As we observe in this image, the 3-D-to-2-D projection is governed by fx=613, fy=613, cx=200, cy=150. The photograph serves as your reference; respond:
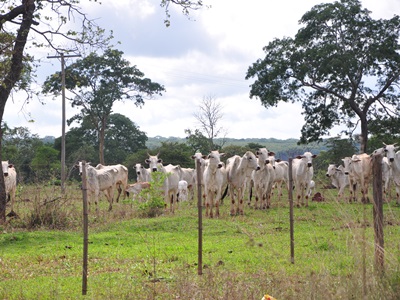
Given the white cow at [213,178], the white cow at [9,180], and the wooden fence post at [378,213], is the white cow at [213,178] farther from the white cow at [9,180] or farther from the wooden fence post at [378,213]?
the wooden fence post at [378,213]

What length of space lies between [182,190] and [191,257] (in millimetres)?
15583

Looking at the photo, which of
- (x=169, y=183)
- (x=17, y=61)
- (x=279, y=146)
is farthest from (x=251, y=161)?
(x=279, y=146)

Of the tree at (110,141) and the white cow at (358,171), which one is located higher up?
the tree at (110,141)

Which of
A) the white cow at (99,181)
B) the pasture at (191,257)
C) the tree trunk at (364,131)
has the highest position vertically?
the tree trunk at (364,131)

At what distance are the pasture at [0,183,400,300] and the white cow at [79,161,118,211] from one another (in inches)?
111

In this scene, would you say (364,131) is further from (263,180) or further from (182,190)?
(263,180)

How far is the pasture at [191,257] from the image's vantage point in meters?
7.17

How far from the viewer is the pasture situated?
7.17 metres

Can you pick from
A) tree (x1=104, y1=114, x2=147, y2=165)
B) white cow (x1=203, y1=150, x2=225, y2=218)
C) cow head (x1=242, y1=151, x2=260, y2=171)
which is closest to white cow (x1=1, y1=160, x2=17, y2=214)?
white cow (x1=203, y1=150, x2=225, y2=218)

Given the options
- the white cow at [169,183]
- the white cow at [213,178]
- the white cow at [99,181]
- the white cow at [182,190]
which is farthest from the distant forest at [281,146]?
the white cow at [99,181]

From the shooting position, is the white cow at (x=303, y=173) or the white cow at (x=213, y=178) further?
the white cow at (x=303, y=173)

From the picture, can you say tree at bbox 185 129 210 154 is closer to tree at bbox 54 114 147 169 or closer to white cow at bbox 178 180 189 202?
tree at bbox 54 114 147 169

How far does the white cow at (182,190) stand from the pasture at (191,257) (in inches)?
284

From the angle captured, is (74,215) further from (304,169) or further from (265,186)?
(304,169)
